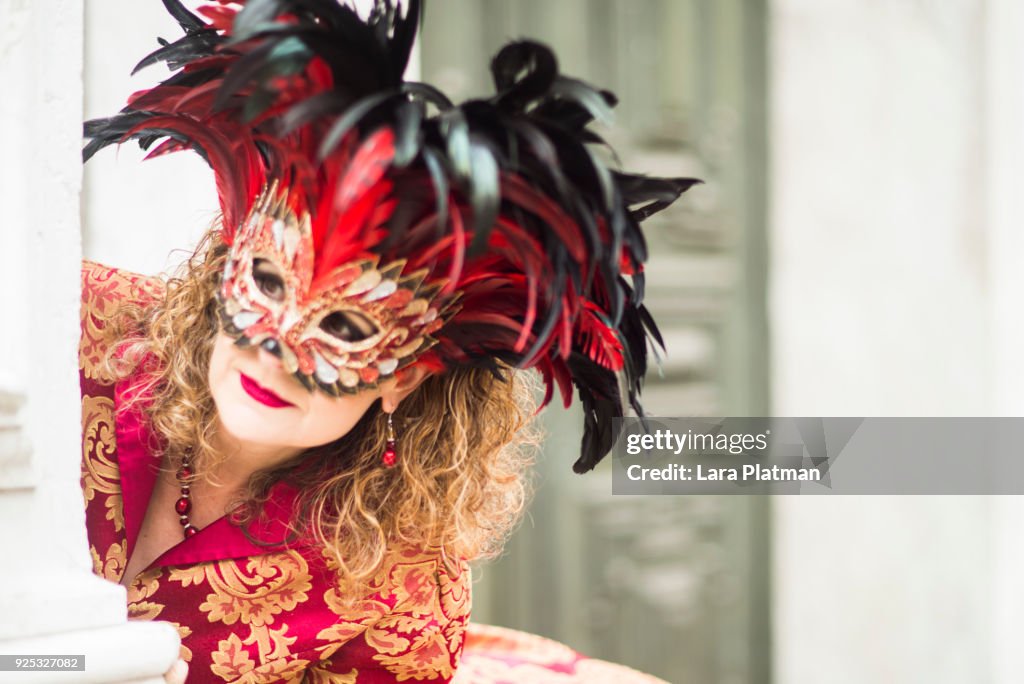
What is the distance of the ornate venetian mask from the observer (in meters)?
0.94

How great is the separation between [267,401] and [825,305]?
1705 mm

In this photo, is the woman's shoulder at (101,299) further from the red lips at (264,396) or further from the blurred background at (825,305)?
the blurred background at (825,305)

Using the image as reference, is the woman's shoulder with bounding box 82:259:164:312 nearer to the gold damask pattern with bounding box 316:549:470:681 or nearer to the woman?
the woman

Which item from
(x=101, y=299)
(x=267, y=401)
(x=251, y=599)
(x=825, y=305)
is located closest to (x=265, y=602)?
(x=251, y=599)

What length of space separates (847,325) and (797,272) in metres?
0.17

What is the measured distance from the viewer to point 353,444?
121cm

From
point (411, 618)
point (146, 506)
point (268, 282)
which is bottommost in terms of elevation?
point (411, 618)

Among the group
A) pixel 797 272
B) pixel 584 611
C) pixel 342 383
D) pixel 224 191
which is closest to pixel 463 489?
pixel 342 383

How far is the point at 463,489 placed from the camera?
1.22 meters

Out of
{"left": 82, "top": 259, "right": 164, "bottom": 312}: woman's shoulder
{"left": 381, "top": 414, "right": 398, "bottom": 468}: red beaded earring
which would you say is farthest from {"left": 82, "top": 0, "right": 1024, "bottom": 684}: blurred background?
{"left": 82, "top": 259, "right": 164, "bottom": 312}: woman's shoulder

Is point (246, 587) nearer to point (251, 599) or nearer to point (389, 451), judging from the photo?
point (251, 599)

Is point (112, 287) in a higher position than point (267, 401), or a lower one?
higher

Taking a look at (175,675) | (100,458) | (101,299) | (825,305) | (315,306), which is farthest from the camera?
(825,305)

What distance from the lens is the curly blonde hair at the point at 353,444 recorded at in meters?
1.15
